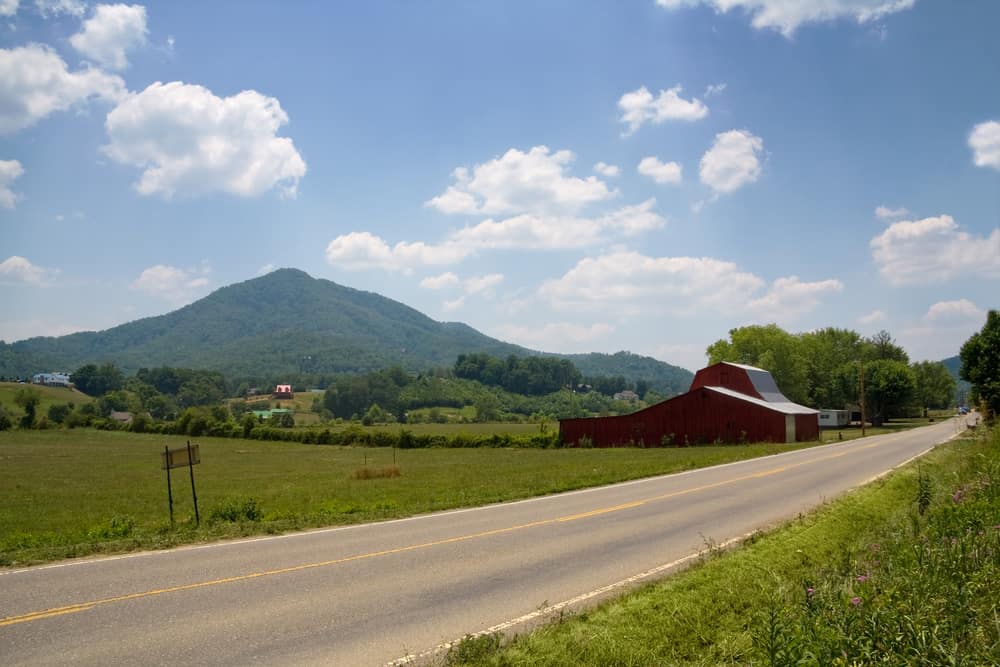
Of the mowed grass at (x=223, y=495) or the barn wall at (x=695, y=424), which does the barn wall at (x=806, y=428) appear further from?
the mowed grass at (x=223, y=495)

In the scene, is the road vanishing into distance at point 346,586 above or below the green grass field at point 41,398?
below

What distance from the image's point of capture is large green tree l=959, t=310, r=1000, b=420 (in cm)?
5972

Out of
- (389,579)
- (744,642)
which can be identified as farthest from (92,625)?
(744,642)

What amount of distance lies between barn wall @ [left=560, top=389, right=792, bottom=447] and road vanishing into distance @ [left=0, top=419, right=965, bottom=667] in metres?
41.4

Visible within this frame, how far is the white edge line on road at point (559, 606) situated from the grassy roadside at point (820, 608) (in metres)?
0.39

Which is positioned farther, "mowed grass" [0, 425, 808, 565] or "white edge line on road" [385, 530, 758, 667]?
"mowed grass" [0, 425, 808, 565]

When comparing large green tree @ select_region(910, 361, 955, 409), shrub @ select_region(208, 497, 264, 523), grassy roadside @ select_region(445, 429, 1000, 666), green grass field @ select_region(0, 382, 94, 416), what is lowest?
large green tree @ select_region(910, 361, 955, 409)

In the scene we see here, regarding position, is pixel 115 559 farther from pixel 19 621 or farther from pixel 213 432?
pixel 213 432

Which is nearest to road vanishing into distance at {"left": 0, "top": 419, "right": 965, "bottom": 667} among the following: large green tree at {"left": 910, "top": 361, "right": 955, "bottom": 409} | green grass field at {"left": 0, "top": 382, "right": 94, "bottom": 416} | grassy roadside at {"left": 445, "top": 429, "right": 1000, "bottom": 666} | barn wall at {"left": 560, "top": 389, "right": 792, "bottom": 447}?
grassy roadside at {"left": 445, "top": 429, "right": 1000, "bottom": 666}

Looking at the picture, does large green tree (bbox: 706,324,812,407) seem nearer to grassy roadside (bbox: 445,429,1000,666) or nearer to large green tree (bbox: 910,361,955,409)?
large green tree (bbox: 910,361,955,409)

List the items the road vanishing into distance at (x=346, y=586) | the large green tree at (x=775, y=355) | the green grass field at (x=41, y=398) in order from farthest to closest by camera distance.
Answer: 1. the green grass field at (x=41, y=398)
2. the large green tree at (x=775, y=355)
3. the road vanishing into distance at (x=346, y=586)

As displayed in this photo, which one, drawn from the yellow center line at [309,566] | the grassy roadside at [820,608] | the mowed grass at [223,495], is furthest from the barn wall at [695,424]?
the grassy roadside at [820,608]

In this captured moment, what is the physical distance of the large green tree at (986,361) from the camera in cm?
5972

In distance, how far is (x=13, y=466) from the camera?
175 ft
